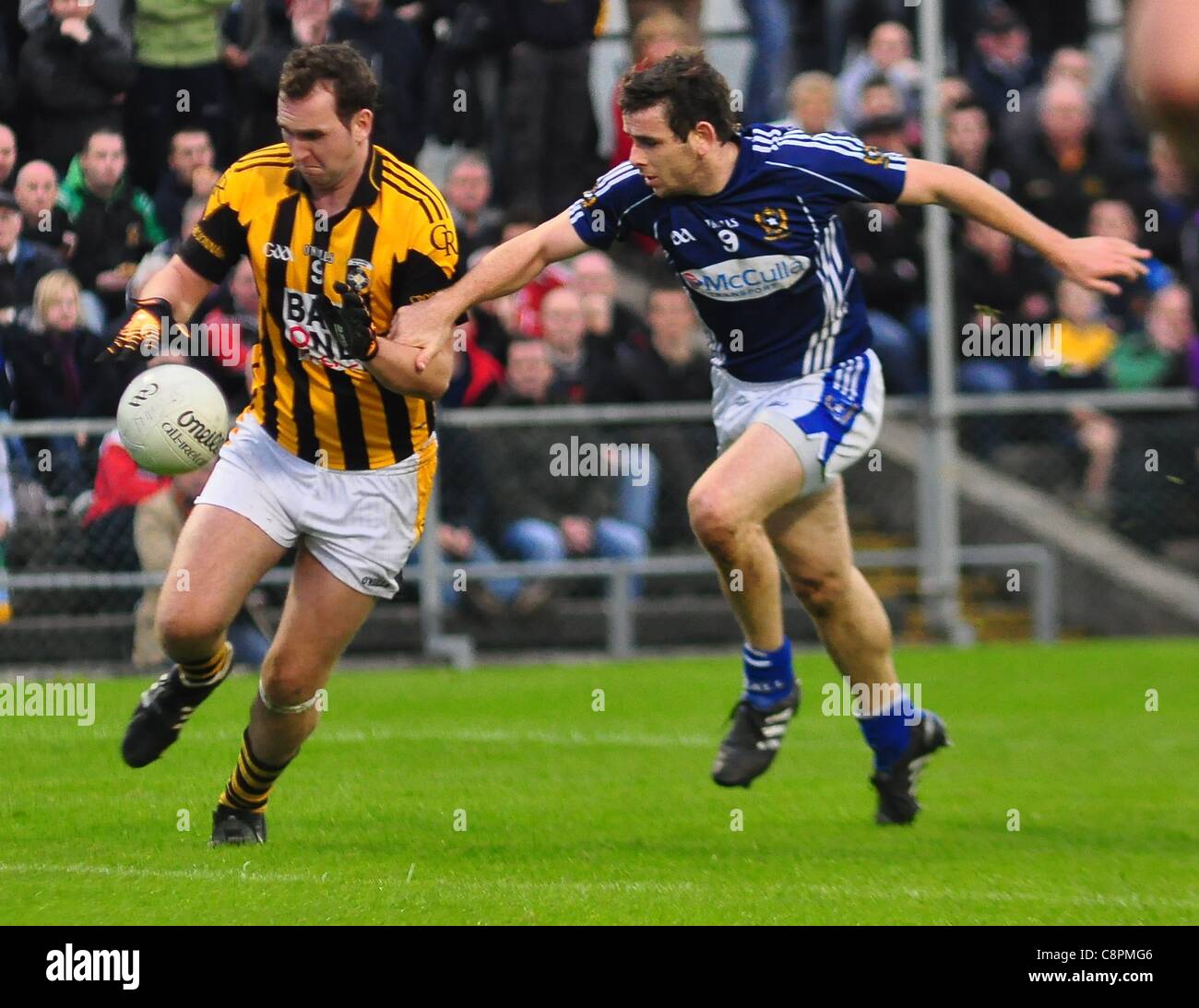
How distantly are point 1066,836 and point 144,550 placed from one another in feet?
20.1

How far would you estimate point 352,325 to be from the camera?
592 cm

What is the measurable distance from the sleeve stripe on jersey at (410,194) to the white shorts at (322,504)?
0.82 m

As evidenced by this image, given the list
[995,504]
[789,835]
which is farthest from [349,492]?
[995,504]

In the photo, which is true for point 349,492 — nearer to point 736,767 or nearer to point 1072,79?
point 736,767

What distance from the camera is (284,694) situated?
6402 mm

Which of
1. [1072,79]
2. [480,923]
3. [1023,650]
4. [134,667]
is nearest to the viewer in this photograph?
[480,923]

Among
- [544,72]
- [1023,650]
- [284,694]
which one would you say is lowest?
[1023,650]

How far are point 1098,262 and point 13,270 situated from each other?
677 cm

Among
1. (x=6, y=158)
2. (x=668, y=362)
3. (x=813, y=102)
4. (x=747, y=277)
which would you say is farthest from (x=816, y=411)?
(x=813, y=102)

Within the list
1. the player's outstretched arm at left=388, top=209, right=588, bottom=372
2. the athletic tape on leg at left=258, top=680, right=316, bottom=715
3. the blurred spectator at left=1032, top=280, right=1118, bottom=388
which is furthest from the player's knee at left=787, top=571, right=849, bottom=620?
the blurred spectator at left=1032, top=280, right=1118, bottom=388

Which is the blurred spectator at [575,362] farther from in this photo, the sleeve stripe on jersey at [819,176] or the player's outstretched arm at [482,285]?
the player's outstretched arm at [482,285]

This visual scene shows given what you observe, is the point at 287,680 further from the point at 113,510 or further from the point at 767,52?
the point at 767,52

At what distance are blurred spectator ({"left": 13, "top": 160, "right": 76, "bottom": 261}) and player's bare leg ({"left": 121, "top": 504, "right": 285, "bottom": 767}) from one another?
5.42m

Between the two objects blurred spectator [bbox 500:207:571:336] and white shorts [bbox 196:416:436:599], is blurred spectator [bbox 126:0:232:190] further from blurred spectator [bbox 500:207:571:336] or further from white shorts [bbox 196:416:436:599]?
white shorts [bbox 196:416:436:599]
